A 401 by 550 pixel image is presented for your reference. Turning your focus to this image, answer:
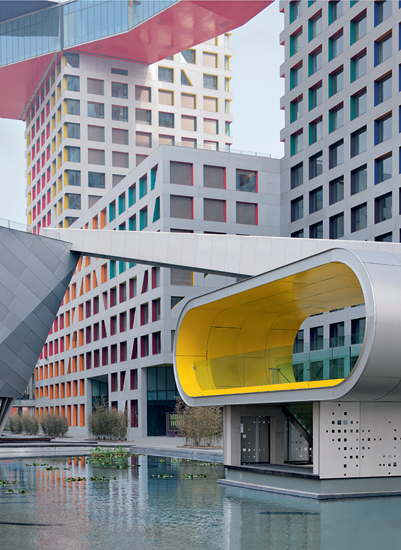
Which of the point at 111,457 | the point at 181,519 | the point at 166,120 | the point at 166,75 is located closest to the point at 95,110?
the point at 166,120

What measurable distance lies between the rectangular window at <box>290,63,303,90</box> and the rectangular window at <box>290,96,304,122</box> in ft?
3.95

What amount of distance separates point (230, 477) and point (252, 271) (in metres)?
8.89

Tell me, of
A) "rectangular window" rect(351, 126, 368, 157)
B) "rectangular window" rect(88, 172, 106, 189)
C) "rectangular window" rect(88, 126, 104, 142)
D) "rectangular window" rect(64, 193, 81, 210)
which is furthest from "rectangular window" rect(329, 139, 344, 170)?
"rectangular window" rect(64, 193, 81, 210)

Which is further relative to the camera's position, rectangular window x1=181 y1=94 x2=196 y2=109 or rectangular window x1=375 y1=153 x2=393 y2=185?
rectangular window x1=181 y1=94 x2=196 y2=109

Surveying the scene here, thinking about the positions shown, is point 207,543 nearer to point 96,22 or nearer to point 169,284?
point 169,284

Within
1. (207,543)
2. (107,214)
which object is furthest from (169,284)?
(207,543)

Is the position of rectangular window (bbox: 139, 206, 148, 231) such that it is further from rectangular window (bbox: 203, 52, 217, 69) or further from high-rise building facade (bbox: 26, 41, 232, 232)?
rectangular window (bbox: 203, 52, 217, 69)

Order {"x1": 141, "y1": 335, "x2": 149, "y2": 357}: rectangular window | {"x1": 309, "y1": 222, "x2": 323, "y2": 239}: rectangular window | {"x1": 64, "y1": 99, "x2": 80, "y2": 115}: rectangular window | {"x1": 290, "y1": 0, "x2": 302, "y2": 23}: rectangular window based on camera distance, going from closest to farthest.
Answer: {"x1": 309, "y1": 222, "x2": 323, "y2": 239}: rectangular window, {"x1": 290, "y1": 0, "x2": 302, "y2": 23}: rectangular window, {"x1": 141, "y1": 335, "x2": 149, "y2": 357}: rectangular window, {"x1": 64, "y1": 99, "x2": 80, "y2": 115}: rectangular window

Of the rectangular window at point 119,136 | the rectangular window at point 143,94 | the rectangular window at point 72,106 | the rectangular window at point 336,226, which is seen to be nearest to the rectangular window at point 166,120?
the rectangular window at point 143,94

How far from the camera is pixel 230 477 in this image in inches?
817

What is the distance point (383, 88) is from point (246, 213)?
1656 cm

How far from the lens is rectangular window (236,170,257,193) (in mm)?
59844

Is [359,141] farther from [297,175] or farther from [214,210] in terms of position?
[214,210]

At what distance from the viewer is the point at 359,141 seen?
161 feet
